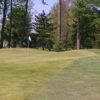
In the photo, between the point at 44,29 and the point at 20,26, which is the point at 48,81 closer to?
the point at 20,26

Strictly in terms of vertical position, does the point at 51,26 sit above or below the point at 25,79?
above

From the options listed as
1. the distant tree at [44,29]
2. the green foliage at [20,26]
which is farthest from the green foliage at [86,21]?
the green foliage at [20,26]

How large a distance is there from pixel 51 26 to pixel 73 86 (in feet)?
184

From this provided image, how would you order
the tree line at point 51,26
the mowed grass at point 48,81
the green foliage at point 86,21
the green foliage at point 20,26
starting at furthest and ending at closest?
the green foliage at point 20,26 < the tree line at point 51,26 < the green foliage at point 86,21 < the mowed grass at point 48,81

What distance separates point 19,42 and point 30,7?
7005 millimetres

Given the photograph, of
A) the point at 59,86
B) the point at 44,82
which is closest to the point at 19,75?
the point at 44,82

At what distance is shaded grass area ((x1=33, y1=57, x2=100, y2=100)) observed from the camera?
993 cm

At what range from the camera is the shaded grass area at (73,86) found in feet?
32.6

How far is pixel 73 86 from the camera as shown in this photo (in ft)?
37.5

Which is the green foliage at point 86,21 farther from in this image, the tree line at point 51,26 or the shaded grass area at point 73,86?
the shaded grass area at point 73,86

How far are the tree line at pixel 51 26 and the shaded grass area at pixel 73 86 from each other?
122ft

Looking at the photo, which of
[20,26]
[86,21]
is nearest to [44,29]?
[20,26]

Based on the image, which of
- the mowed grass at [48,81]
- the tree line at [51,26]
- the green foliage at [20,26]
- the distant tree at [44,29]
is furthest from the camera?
the distant tree at [44,29]

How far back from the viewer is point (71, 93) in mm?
10344
